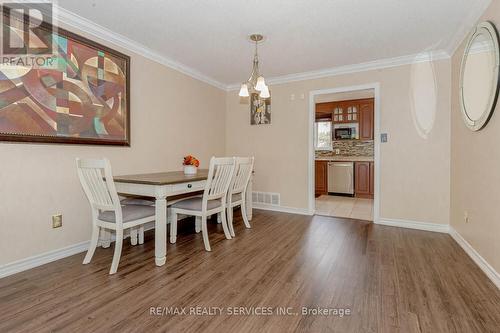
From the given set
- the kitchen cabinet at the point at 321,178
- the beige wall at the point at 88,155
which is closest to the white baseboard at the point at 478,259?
the kitchen cabinet at the point at 321,178

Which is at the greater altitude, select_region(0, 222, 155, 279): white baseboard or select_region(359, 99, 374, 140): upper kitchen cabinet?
select_region(359, 99, 374, 140): upper kitchen cabinet

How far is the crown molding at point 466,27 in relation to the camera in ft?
7.29

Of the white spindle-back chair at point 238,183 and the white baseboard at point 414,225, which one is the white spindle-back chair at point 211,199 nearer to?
the white spindle-back chair at point 238,183

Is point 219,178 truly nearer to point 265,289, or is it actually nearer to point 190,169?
point 190,169

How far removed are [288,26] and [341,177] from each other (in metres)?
4.18

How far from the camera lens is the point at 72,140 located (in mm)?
2439

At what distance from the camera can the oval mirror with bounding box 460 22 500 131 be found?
1966 millimetres

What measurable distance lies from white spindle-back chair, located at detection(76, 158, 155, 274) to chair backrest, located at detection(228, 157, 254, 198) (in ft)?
3.53

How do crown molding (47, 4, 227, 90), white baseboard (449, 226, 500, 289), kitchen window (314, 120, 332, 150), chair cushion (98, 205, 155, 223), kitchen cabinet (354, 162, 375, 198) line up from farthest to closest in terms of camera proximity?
kitchen window (314, 120, 332, 150)
kitchen cabinet (354, 162, 375, 198)
crown molding (47, 4, 227, 90)
chair cushion (98, 205, 155, 223)
white baseboard (449, 226, 500, 289)

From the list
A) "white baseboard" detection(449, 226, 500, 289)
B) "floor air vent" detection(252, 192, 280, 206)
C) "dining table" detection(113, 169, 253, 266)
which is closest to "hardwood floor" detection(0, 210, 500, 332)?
"white baseboard" detection(449, 226, 500, 289)

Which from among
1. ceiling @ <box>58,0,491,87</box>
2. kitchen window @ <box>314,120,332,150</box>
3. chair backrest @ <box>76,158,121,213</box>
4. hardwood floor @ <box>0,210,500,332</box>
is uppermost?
ceiling @ <box>58,0,491,87</box>

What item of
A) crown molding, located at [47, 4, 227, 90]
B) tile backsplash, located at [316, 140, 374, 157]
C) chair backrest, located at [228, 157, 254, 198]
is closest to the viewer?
crown molding, located at [47, 4, 227, 90]

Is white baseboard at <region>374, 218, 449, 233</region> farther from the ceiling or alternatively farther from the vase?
the vase

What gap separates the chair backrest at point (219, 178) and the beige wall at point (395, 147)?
5.67 feet
